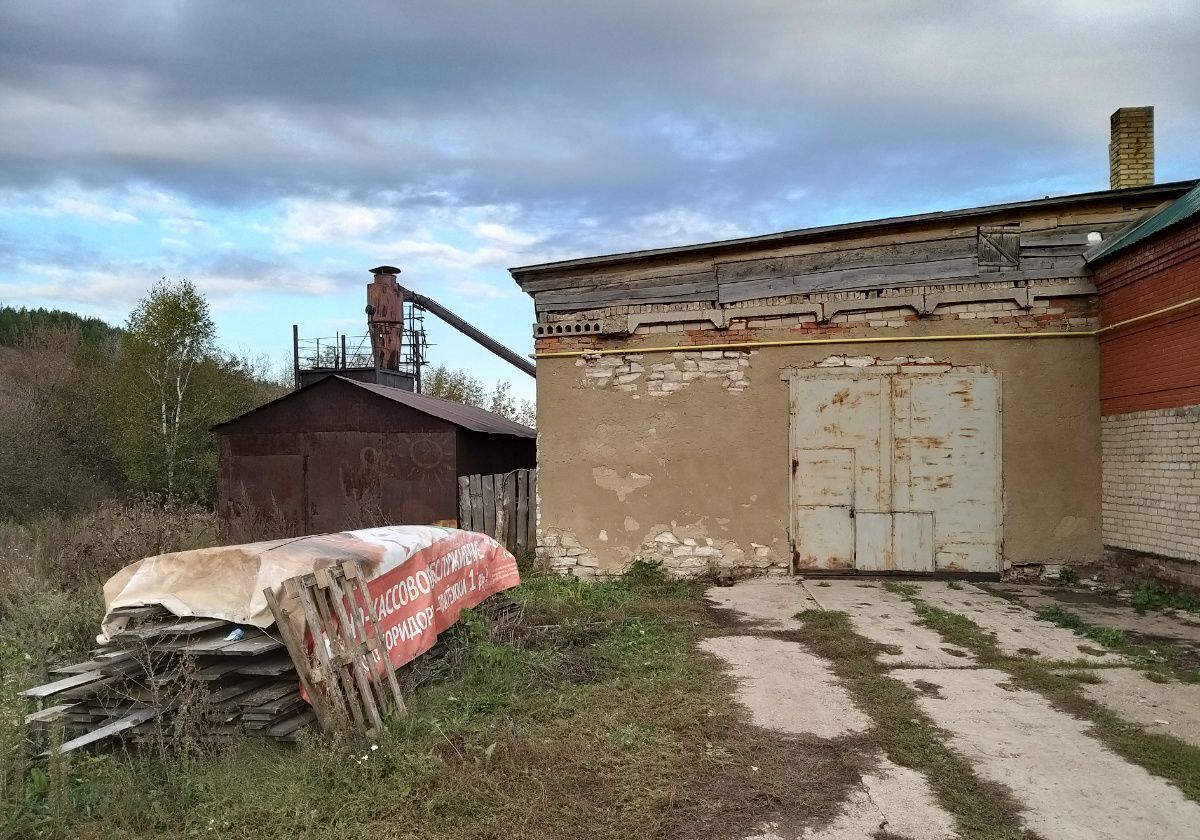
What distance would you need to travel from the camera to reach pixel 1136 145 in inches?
396

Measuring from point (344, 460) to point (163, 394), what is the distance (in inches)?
451

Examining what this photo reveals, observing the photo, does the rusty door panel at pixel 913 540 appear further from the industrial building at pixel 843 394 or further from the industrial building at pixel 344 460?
the industrial building at pixel 344 460

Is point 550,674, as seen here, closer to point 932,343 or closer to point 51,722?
point 51,722

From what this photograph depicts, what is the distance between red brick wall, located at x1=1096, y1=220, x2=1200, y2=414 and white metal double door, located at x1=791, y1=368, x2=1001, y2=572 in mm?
1257

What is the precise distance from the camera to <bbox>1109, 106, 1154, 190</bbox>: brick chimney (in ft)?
33.0

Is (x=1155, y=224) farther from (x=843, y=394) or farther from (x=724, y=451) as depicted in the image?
(x=724, y=451)

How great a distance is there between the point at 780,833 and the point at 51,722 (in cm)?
382

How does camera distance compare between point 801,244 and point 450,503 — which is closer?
point 801,244

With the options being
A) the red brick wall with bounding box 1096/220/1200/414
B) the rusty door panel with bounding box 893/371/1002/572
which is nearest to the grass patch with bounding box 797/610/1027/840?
the rusty door panel with bounding box 893/371/1002/572

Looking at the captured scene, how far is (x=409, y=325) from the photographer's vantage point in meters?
21.6

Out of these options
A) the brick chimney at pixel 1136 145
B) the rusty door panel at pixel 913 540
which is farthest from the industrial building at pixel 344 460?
the brick chimney at pixel 1136 145

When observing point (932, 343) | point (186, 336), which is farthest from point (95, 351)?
point (932, 343)

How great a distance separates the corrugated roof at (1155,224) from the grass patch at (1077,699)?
13.0 ft

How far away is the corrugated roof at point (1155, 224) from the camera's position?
7.39 meters
